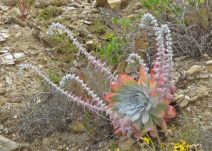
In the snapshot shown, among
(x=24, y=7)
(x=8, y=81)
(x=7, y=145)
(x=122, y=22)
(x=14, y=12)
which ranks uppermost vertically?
(x=122, y=22)

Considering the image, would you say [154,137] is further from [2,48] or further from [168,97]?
[2,48]

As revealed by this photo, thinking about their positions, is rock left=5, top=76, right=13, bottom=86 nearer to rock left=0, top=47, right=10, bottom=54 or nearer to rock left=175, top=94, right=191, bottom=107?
rock left=0, top=47, right=10, bottom=54

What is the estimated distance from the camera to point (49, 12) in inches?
220

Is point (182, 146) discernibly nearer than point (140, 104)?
Yes

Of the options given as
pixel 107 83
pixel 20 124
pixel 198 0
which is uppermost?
pixel 198 0

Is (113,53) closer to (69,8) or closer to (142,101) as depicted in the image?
(142,101)

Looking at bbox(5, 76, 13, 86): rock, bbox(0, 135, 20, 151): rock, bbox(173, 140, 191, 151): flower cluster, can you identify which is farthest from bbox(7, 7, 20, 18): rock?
bbox(173, 140, 191, 151): flower cluster

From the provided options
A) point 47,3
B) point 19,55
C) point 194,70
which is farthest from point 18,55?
point 194,70

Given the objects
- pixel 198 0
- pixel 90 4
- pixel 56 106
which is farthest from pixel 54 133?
pixel 90 4

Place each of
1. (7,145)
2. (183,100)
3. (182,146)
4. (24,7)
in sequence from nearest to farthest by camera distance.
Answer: (182,146) → (183,100) → (7,145) → (24,7)

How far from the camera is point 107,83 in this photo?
3.97m

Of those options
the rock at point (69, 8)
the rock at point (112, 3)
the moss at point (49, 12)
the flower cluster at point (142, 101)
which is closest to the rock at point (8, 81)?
the moss at point (49, 12)

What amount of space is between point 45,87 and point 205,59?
4.30 feet

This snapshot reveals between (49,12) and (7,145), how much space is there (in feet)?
6.56
